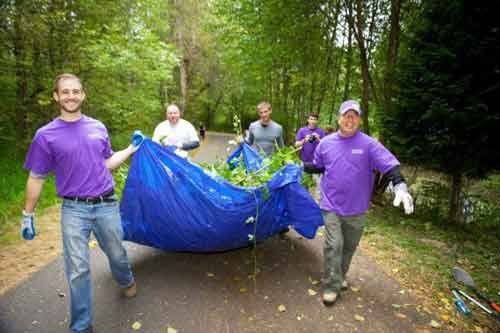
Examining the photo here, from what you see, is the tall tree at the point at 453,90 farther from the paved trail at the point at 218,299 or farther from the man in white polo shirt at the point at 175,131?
the man in white polo shirt at the point at 175,131

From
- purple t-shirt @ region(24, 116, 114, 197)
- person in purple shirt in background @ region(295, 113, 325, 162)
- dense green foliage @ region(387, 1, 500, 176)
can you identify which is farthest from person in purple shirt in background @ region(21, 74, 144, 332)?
dense green foliage @ region(387, 1, 500, 176)

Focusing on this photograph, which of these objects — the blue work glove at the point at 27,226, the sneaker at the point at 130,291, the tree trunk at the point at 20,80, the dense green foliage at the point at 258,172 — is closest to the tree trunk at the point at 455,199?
the dense green foliage at the point at 258,172

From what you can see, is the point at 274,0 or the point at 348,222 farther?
the point at 274,0

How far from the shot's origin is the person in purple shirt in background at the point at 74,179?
1845mm

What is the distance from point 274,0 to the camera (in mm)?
7082

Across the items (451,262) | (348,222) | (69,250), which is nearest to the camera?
(69,250)

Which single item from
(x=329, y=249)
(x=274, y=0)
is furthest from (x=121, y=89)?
(x=329, y=249)

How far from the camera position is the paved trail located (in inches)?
85.4

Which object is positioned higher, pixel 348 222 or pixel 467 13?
pixel 467 13

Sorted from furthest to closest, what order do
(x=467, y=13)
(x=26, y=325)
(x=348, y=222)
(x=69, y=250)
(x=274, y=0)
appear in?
1. (x=274, y=0)
2. (x=467, y=13)
3. (x=348, y=222)
4. (x=26, y=325)
5. (x=69, y=250)

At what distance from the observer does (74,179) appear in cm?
191

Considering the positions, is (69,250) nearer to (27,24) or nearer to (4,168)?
(4,168)

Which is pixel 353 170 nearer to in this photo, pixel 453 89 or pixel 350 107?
pixel 350 107

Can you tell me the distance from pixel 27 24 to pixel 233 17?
591cm
